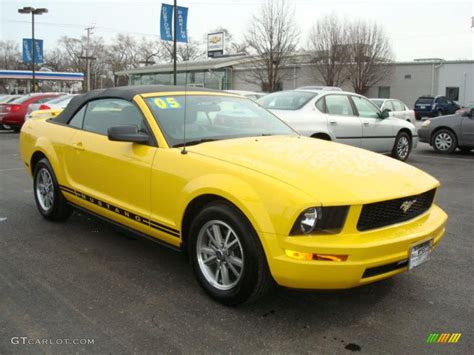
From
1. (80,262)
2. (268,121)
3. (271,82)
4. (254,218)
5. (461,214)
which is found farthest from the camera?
(271,82)

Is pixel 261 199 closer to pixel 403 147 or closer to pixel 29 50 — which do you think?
pixel 403 147

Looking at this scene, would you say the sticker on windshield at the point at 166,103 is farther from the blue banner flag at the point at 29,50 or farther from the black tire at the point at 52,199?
the blue banner flag at the point at 29,50

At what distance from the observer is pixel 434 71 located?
40.6 metres

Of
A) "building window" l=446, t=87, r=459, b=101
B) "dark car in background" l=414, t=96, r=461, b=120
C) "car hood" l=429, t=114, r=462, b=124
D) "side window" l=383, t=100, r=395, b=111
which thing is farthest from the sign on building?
"car hood" l=429, t=114, r=462, b=124

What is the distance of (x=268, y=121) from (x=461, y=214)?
3091 millimetres

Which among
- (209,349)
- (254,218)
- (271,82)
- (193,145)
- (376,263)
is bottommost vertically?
(209,349)

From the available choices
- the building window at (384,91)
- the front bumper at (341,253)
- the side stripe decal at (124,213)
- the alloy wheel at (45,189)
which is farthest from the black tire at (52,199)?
the building window at (384,91)

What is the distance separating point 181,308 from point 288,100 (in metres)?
6.52

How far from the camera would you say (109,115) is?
4.68 meters

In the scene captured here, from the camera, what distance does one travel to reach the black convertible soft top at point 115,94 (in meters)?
4.42

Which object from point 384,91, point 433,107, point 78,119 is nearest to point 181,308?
point 78,119

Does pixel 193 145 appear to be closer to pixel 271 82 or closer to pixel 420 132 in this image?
pixel 420 132

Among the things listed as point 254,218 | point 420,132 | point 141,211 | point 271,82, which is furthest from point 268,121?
point 271,82

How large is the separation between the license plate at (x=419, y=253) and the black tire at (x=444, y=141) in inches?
386
